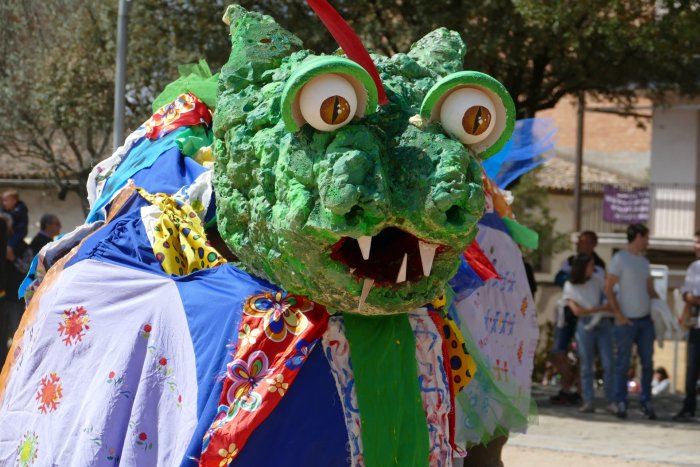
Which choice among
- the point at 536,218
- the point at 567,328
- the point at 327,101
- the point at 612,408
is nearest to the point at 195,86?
the point at 327,101

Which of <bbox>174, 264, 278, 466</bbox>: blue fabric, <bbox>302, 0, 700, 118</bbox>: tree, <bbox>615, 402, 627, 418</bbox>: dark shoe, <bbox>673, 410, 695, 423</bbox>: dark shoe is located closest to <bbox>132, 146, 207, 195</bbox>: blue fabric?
<bbox>174, 264, 278, 466</bbox>: blue fabric

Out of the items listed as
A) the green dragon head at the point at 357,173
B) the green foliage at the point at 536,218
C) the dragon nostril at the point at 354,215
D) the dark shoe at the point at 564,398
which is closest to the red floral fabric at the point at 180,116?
the green dragon head at the point at 357,173

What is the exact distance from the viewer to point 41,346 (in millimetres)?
3316

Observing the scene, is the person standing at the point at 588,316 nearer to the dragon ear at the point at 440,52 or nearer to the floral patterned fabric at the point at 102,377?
the dragon ear at the point at 440,52

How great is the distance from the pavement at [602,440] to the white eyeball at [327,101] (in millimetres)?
4696

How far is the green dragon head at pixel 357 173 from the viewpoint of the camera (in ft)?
9.09

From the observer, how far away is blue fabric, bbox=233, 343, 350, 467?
2.95 m

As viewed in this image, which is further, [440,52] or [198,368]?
[440,52]

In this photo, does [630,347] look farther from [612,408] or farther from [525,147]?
[525,147]

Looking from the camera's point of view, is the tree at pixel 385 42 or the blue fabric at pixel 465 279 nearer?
the blue fabric at pixel 465 279

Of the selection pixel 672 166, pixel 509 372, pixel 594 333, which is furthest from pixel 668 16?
pixel 672 166

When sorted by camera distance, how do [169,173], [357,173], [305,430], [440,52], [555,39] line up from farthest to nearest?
[555,39], [169,173], [440,52], [305,430], [357,173]

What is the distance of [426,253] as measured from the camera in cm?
288

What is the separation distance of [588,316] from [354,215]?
761 cm
